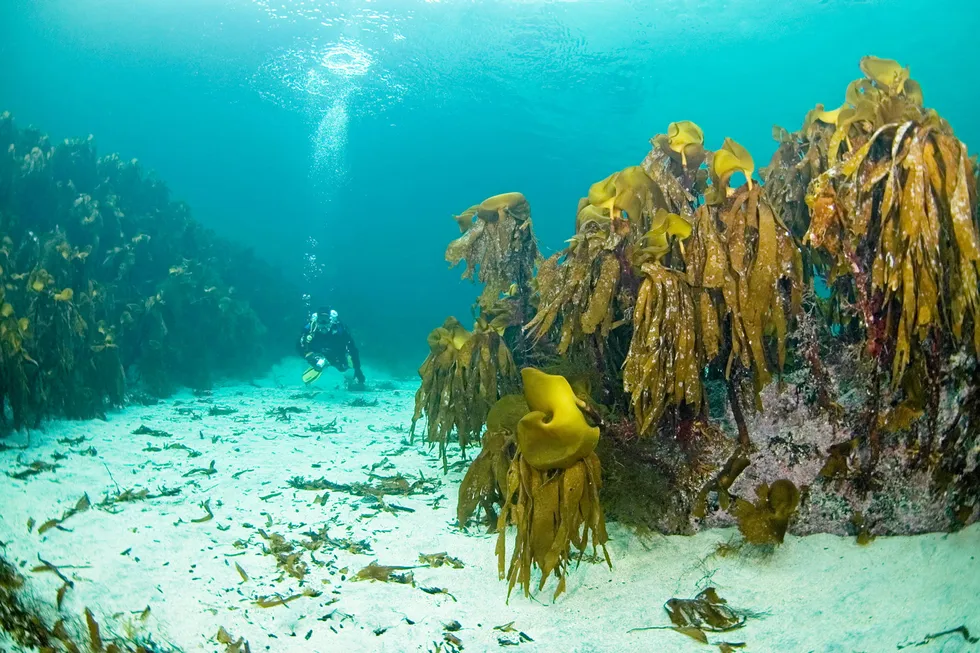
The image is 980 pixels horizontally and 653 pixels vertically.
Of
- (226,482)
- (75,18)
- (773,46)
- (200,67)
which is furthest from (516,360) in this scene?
(200,67)

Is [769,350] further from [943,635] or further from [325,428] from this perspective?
[325,428]

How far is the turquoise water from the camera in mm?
25875

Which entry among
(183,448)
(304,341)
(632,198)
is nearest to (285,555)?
(632,198)

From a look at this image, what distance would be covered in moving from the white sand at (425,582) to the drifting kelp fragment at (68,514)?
0.05 meters

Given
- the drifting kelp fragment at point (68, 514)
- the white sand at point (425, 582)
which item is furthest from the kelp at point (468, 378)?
the drifting kelp fragment at point (68, 514)

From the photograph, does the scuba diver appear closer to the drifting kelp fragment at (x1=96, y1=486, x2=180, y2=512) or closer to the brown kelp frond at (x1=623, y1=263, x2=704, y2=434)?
the drifting kelp fragment at (x1=96, y1=486, x2=180, y2=512)

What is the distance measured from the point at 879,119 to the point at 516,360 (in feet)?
9.54

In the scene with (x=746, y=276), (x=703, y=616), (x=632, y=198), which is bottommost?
(x=703, y=616)

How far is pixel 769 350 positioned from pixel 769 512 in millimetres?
873

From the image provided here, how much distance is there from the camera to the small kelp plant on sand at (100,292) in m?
5.95

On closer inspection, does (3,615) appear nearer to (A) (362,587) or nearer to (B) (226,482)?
(A) (362,587)

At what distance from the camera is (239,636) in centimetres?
210

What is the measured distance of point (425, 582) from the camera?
261cm

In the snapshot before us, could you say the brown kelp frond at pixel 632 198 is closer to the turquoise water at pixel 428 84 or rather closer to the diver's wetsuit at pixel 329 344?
the diver's wetsuit at pixel 329 344
